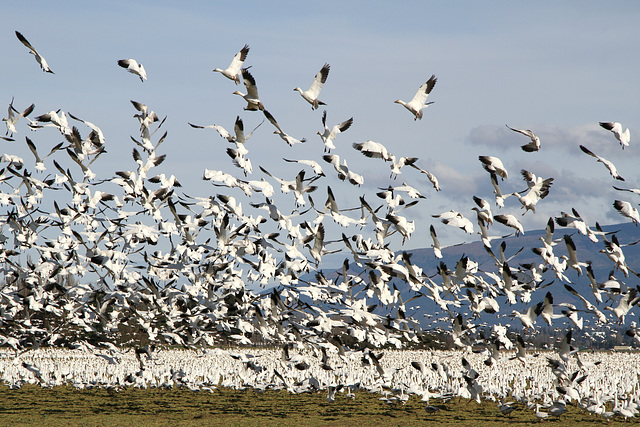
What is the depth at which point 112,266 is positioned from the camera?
21.0 metres

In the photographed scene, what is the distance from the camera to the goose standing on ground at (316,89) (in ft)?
50.1

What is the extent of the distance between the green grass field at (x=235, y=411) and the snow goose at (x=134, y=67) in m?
14.6

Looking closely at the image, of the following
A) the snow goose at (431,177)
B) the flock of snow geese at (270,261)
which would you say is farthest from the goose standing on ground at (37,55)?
the snow goose at (431,177)

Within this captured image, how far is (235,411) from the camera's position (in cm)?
2878

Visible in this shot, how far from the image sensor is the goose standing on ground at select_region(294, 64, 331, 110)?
50.1ft

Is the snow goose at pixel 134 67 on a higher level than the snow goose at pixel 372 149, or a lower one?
higher

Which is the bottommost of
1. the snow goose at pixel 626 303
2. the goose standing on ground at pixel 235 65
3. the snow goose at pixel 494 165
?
the snow goose at pixel 626 303

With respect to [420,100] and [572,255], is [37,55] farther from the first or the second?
[572,255]

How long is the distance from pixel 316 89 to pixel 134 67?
5275 mm

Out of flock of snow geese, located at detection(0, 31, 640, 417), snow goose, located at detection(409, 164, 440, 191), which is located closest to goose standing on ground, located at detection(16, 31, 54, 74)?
flock of snow geese, located at detection(0, 31, 640, 417)

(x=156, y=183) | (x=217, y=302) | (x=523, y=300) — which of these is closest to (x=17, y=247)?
(x=156, y=183)

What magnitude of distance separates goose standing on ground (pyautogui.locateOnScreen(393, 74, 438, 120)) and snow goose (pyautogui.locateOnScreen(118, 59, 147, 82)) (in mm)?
7030

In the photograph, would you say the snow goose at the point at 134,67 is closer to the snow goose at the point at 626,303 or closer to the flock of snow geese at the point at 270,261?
the flock of snow geese at the point at 270,261

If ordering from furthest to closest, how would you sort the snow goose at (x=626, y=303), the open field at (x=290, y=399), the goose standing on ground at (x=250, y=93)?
the open field at (x=290, y=399) → the snow goose at (x=626, y=303) → the goose standing on ground at (x=250, y=93)
